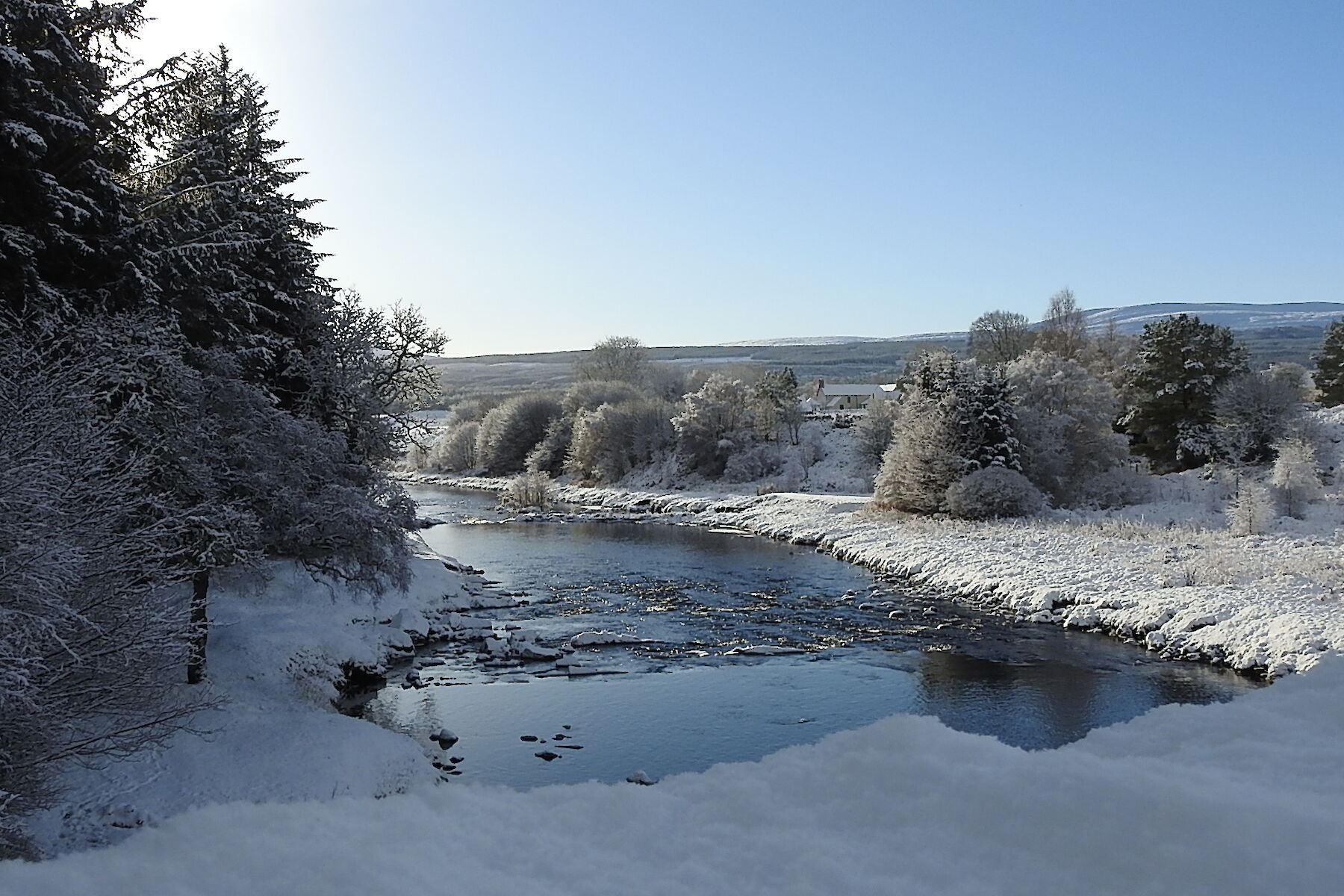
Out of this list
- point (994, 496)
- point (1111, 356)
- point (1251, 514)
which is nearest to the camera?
point (1251, 514)

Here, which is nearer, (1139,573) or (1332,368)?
(1139,573)

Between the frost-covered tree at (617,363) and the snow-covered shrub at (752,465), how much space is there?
51.6m

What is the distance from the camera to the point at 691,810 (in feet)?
26.5

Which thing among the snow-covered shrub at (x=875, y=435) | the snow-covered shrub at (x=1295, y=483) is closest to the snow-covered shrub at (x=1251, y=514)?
the snow-covered shrub at (x=1295, y=483)

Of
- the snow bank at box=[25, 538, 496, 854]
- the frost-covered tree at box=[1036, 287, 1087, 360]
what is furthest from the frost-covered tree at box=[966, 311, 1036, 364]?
the snow bank at box=[25, 538, 496, 854]

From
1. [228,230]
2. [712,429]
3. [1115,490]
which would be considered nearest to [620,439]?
[712,429]

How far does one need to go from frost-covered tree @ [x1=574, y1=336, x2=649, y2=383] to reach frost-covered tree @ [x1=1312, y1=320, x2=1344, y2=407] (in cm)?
6989

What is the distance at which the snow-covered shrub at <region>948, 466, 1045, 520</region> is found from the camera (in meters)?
40.5

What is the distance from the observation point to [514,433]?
3280 inches

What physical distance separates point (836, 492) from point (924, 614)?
3128 centimetres

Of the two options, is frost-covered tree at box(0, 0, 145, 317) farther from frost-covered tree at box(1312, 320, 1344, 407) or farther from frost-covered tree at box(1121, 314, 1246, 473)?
frost-covered tree at box(1312, 320, 1344, 407)

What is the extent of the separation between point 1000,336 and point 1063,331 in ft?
15.6

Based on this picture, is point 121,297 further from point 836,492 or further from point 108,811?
point 836,492

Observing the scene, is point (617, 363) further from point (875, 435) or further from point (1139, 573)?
point (1139, 573)
